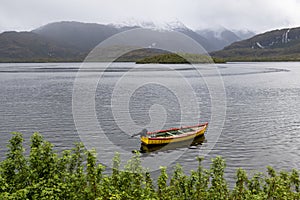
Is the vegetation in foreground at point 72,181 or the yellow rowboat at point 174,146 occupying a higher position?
the vegetation in foreground at point 72,181

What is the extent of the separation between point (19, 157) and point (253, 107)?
2777 inches

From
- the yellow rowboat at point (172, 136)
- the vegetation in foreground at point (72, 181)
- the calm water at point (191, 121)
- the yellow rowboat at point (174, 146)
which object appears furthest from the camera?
the yellow rowboat at point (172, 136)

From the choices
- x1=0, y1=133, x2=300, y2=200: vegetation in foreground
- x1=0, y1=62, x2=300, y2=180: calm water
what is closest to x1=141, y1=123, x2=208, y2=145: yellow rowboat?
x1=0, y1=62, x2=300, y2=180: calm water

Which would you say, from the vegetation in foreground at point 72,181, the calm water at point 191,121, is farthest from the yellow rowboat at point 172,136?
the vegetation in foreground at point 72,181

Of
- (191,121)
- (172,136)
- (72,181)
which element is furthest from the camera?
(191,121)

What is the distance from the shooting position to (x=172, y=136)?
49188mm

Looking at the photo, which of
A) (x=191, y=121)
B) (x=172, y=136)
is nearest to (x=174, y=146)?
(x=172, y=136)

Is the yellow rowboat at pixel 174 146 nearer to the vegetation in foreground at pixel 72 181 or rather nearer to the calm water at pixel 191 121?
the calm water at pixel 191 121

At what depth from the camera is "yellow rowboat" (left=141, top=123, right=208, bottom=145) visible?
47.7 m

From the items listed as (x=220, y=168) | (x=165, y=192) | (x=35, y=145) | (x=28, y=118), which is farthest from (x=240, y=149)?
(x=28, y=118)

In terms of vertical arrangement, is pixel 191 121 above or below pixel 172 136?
above

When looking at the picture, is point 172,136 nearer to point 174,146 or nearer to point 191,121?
point 174,146

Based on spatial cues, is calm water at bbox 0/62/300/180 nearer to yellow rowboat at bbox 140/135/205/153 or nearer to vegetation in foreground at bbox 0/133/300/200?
yellow rowboat at bbox 140/135/205/153

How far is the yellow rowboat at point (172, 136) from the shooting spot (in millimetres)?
47719
